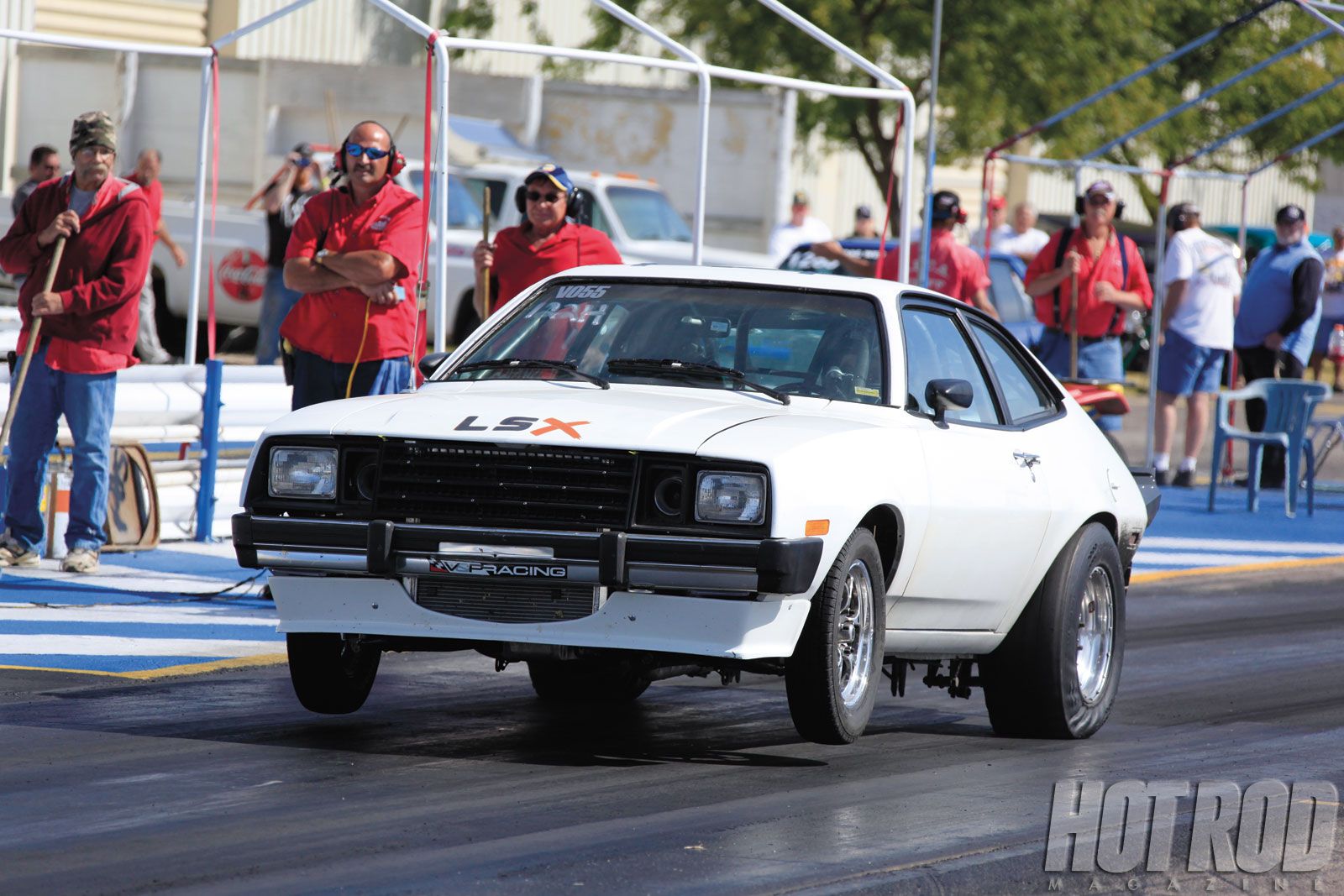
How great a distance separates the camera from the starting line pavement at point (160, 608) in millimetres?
8750

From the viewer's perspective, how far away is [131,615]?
9805 millimetres

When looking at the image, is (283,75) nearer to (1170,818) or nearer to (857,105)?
(857,105)

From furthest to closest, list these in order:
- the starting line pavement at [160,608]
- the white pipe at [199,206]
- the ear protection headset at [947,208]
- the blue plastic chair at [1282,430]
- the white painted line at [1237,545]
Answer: the blue plastic chair at [1282,430] < the ear protection headset at [947,208] < the white painted line at [1237,545] < the white pipe at [199,206] < the starting line pavement at [160,608]

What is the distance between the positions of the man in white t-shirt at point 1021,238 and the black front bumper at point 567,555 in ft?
58.6

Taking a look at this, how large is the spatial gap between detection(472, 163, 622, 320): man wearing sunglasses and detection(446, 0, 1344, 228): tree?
1886cm

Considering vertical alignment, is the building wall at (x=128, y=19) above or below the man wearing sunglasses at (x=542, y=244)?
above

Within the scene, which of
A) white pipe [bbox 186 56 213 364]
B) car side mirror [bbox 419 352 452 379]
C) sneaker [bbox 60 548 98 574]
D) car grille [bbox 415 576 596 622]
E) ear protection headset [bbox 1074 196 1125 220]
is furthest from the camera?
ear protection headset [bbox 1074 196 1125 220]

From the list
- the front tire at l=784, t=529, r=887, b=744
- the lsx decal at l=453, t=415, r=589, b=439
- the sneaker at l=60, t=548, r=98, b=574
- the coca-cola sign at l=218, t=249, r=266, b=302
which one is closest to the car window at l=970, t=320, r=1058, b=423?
the front tire at l=784, t=529, r=887, b=744

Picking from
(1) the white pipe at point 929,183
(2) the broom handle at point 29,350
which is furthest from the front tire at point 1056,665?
(1) the white pipe at point 929,183

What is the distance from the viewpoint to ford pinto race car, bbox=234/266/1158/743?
6.49 meters

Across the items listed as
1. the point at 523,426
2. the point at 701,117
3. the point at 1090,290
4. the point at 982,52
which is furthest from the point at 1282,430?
the point at 982,52

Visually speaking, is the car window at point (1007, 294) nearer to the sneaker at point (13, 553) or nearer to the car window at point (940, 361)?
the sneaker at point (13, 553)

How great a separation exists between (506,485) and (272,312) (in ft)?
38.4

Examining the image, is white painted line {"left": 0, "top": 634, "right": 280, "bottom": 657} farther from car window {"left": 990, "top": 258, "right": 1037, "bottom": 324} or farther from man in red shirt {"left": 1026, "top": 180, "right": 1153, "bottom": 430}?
car window {"left": 990, "top": 258, "right": 1037, "bottom": 324}
